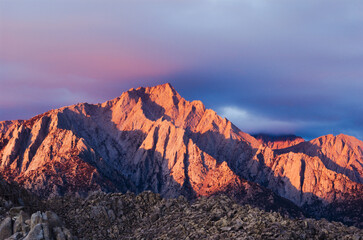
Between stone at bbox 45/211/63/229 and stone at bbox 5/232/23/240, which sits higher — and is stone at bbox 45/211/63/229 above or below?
above

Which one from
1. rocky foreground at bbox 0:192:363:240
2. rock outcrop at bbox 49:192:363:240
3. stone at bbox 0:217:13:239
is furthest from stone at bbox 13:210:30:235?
rock outcrop at bbox 49:192:363:240

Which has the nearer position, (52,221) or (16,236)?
(16,236)

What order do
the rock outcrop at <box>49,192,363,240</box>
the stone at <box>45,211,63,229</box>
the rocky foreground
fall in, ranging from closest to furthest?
the stone at <box>45,211,63,229</box>
the rocky foreground
the rock outcrop at <box>49,192,363,240</box>

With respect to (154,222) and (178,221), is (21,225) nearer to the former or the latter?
(178,221)

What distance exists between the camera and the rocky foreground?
57.9 m

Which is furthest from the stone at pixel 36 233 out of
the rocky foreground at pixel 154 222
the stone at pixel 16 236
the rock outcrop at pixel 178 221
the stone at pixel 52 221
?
the rock outcrop at pixel 178 221

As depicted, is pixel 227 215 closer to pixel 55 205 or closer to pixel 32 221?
pixel 32 221

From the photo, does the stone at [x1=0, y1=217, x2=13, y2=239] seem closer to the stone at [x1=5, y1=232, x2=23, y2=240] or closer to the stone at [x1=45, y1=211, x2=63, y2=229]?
the stone at [x1=5, y1=232, x2=23, y2=240]

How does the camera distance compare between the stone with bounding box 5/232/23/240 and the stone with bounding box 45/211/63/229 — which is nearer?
the stone with bounding box 5/232/23/240

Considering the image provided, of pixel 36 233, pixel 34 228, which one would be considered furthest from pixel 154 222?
pixel 36 233

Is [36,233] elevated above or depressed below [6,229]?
below

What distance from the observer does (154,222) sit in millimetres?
82688

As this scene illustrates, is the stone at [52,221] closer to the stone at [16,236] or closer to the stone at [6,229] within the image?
the stone at [16,236]

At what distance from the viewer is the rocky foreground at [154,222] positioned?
5791cm
